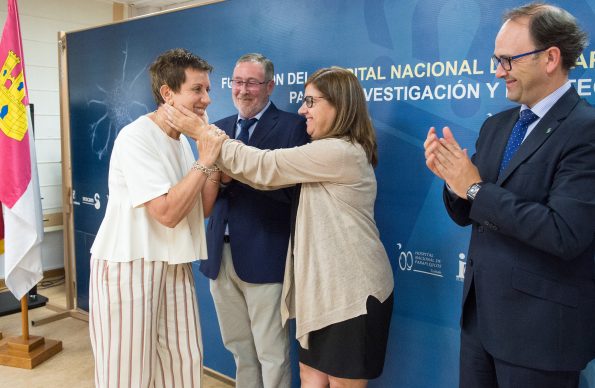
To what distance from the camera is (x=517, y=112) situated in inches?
62.6

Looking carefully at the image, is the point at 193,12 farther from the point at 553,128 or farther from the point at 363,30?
the point at 553,128

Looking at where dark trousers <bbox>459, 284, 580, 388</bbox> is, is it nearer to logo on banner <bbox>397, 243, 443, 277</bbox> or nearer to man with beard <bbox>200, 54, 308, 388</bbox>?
logo on banner <bbox>397, 243, 443, 277</bbox>

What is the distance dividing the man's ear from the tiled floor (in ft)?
6.10

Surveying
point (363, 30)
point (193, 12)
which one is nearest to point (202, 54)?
point (193, 12)

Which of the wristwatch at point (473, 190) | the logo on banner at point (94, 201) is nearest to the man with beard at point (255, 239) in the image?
the wristwatch at point (473, 190)

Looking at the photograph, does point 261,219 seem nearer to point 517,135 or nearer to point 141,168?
point 141,168

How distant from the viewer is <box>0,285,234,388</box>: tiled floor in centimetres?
312

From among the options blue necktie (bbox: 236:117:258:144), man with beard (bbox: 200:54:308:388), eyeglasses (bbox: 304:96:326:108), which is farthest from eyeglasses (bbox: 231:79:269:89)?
eyeglasses (bbox: 304:96:326:108)

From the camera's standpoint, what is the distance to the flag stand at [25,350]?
334cm

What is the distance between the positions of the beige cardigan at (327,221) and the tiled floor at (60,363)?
59.8 inches

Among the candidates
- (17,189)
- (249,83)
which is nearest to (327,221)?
(249,83)

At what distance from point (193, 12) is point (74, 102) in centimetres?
153

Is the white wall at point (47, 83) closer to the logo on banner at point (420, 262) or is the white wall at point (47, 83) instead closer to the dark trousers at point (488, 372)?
the logo on banner at point (420, 262)

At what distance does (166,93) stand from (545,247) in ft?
4.37
